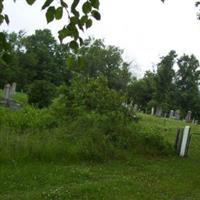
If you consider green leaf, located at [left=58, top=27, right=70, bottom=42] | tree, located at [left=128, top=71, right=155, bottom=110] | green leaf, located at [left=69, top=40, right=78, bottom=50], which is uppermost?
tree, located at [left=128, top=71, right=155, bottom=110]

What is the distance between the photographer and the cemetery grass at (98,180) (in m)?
8.84

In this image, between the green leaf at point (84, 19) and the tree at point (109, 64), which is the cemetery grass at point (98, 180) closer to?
the green leaf at point (84, 19)

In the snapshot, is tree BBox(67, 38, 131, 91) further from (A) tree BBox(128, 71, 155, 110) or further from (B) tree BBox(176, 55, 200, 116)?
(B) tree BBox(176, 55, 200, 116)

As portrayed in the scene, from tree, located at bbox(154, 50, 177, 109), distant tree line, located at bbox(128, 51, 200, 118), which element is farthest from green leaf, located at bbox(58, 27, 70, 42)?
distant tree line, located at bbox(128, 51, 200, 118)

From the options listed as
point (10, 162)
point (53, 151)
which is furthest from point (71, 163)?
point (10, 162)

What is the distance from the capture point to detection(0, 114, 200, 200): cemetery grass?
348 inches

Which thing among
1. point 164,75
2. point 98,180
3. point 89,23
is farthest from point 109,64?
point 89,23

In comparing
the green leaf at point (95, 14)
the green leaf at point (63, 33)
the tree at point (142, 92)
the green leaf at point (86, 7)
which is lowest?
the green leaf at point (63, 33)

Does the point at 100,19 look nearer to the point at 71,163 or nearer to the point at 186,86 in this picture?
the point at 71,163

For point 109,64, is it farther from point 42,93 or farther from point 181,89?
point 42,93

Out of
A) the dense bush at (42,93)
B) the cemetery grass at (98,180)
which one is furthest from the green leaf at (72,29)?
the dense bush at (42,93)

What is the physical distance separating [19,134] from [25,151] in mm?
1352

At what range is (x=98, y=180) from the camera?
10.3m

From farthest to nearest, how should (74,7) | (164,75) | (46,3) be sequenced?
1. (164,75)
2. (74,7)
3. (46,3)
